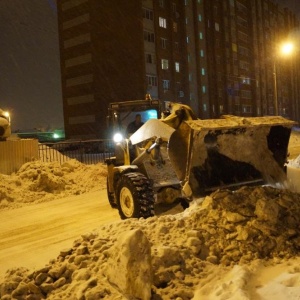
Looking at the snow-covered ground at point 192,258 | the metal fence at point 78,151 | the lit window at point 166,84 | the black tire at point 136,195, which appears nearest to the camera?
the snow-covered ground at point 192,258

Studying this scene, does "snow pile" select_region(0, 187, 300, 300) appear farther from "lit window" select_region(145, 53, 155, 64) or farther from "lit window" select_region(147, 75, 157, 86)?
"lit window" select_region(145, 53, 155, 64)

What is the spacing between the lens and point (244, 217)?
18.1 feet

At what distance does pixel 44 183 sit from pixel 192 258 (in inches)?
313

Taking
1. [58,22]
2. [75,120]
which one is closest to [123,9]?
[58,22]

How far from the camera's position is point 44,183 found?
11.7 metres

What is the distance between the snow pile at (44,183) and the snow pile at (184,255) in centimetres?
599

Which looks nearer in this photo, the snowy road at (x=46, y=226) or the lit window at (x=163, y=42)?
the snowy road at (x=46, y=226)

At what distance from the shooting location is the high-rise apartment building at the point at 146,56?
43938 millimetres

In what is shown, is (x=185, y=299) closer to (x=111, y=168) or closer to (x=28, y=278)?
(x=28, y=278)

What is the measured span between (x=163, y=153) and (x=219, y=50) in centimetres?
5244

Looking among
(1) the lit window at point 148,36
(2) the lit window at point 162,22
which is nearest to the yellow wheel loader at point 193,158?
(1) the lit window at point 148,36

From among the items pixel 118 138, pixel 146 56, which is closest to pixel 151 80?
pixel 146 56

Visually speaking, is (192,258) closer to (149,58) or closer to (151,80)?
(151,80)

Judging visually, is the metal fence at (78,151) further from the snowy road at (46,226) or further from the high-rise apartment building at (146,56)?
the high-rise apartment building at (146,56)
